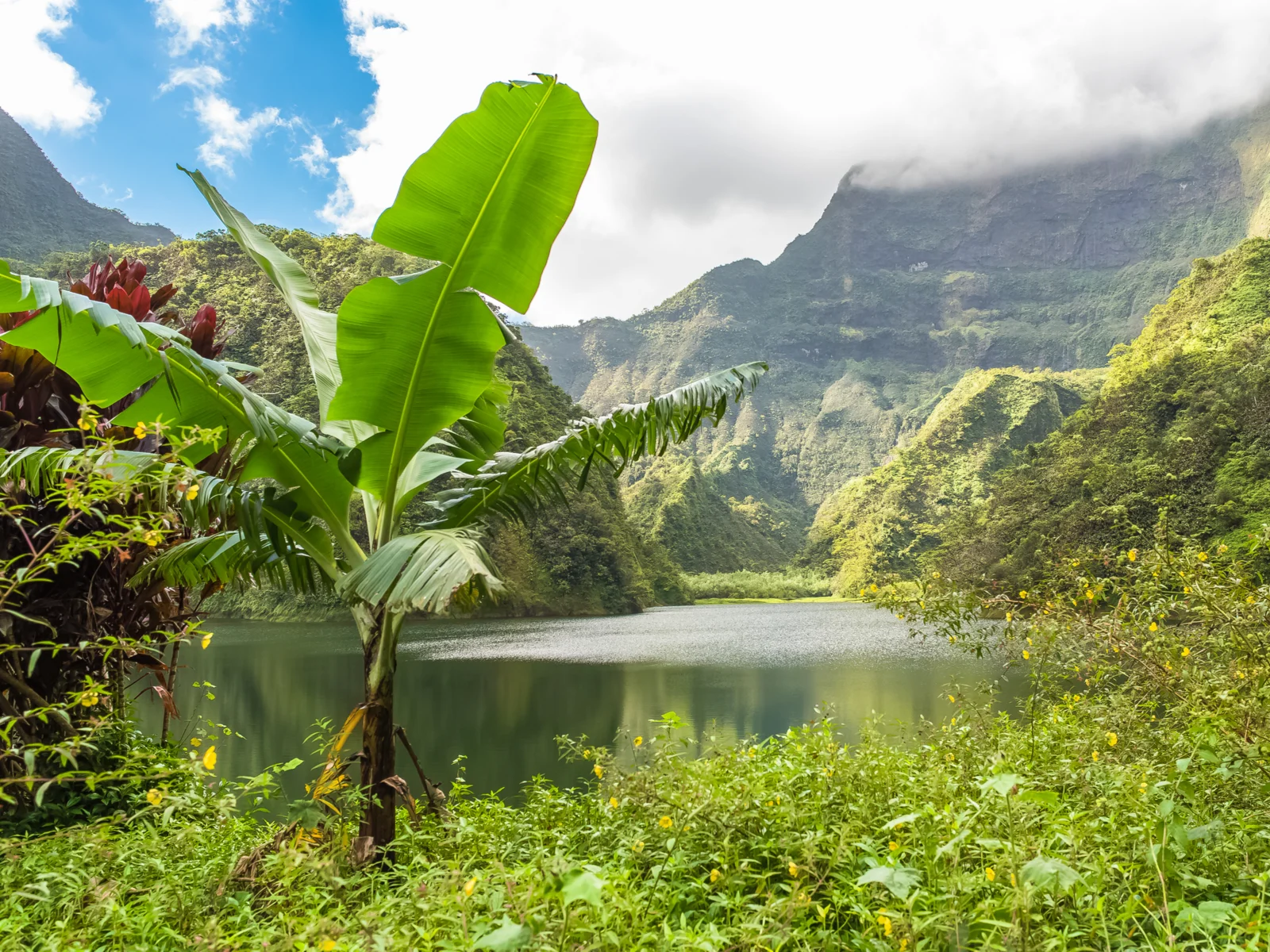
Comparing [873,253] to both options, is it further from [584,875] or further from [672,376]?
[584,875]

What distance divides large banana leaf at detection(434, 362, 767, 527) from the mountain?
4382 cm

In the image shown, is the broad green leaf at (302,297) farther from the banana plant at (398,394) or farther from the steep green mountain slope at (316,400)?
the steep green mountain slope at (316,400)

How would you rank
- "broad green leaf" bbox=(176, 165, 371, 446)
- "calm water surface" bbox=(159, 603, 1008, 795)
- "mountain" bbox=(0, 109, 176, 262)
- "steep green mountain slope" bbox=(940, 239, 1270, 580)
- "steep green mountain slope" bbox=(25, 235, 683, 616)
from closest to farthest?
"broad green leaf" bbox=(176, 165, 371, 446)
"calm water surface" bbox=(159, 603, 1008, 795)
"steep green mountain slope" bbox=(940, 239, 1270, 580)
"steep green mountain slope" bbox=(25, 235, 683, 616)
"mountain" bbox=(0, 109, 176, 262)

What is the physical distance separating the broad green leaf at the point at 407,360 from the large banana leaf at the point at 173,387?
0.17 meters

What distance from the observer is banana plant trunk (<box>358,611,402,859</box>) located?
91.9 inches

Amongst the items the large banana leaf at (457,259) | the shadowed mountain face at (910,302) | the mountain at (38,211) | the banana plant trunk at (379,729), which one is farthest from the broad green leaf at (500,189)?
the shadowed mountain face at (910,302)

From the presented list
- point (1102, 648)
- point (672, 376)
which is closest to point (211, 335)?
point (1102, 648)

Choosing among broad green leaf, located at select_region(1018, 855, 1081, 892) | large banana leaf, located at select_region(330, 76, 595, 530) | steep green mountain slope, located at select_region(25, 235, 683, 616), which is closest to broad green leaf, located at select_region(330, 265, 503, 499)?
large banana leaf, located at select_region(330, 76, 595, 530)

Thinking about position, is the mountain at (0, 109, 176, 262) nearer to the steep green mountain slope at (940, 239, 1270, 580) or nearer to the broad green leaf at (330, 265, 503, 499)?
the steep green mountain slope at (940, 239, 1270, 580)

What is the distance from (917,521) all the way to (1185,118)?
70.6m

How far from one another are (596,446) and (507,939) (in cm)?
181

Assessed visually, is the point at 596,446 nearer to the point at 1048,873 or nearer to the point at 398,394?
the point at 398,394

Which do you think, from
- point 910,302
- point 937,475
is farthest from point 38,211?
point 910,302

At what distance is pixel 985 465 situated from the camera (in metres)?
44.9
